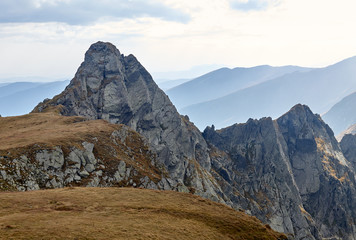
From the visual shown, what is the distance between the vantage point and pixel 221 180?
5846 inches

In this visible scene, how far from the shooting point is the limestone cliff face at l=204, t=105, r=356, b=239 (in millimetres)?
154000

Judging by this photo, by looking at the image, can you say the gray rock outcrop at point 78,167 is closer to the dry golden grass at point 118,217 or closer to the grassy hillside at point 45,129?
the grassy hillside at point 45,129

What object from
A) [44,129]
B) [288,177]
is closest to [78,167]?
[44,129]

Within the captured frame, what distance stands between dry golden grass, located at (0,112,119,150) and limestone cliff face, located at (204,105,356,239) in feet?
284

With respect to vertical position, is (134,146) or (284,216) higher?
(134,146)

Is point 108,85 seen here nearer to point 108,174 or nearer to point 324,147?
point 108,174

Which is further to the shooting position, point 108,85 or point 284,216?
point 284,216

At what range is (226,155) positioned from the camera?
17838 cm

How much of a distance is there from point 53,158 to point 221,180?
105502 mm

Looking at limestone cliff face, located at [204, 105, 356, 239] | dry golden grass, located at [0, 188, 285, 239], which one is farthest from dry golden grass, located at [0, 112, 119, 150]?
limestone cliff face, located at [204, 105, 356, 239]

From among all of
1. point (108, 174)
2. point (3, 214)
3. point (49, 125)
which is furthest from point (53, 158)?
point (49, 125)

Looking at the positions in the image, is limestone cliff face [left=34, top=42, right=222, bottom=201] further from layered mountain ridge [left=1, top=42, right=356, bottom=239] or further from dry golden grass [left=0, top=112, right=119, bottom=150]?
dry golden grass [left=0, top=112, right=119, bottom=150]

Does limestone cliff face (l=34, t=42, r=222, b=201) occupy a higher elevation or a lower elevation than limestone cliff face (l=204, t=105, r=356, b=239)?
higher

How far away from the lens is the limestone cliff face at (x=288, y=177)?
505 ft
